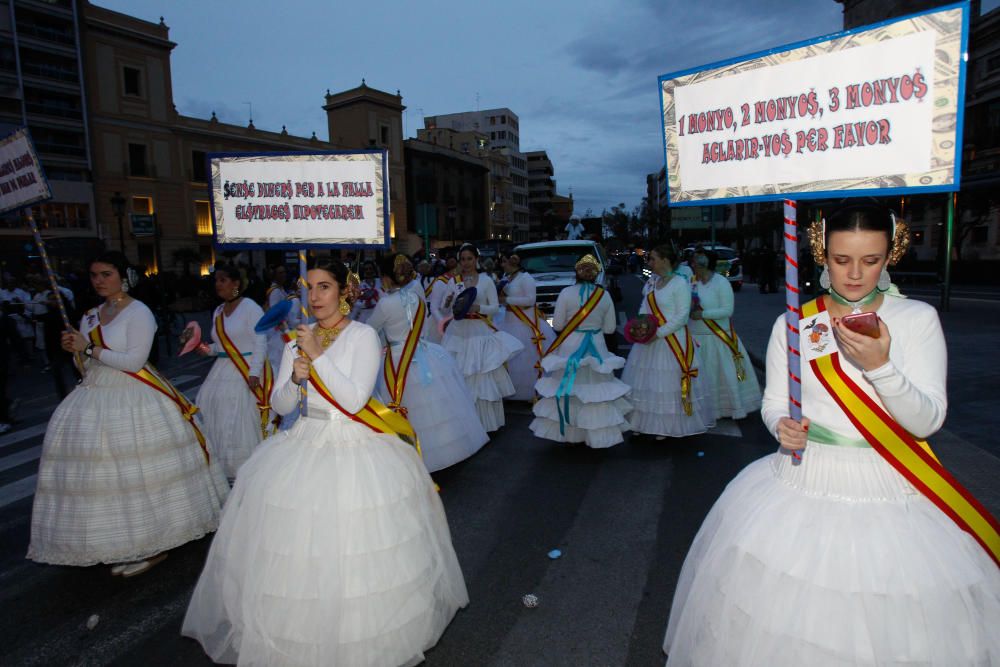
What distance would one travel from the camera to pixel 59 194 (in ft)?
115

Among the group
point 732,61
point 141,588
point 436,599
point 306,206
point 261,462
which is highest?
point 732,61

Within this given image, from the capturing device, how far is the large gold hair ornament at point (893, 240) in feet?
7.45

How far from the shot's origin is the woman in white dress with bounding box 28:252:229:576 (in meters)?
4.09

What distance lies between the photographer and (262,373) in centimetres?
549

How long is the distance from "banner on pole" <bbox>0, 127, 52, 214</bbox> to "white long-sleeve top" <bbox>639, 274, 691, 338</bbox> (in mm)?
5622

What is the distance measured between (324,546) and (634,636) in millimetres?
1834

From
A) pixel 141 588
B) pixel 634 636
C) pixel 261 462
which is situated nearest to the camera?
pixel 261 462

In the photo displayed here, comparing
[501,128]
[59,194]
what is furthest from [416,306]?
[501,128]

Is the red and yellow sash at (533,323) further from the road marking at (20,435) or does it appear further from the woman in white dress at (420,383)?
the road marking at (20,435)

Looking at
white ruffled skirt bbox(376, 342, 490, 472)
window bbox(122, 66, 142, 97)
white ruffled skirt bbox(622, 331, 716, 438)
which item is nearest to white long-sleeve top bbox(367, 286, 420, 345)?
white ruffled skirt bbox(376, 342, 490, 472)

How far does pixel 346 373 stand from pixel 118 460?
204 centimetres

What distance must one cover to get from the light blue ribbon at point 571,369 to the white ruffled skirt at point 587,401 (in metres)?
0.01

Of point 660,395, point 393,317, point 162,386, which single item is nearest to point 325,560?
point 162,386

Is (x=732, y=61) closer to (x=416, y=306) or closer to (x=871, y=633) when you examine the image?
(x=871, y=633)
